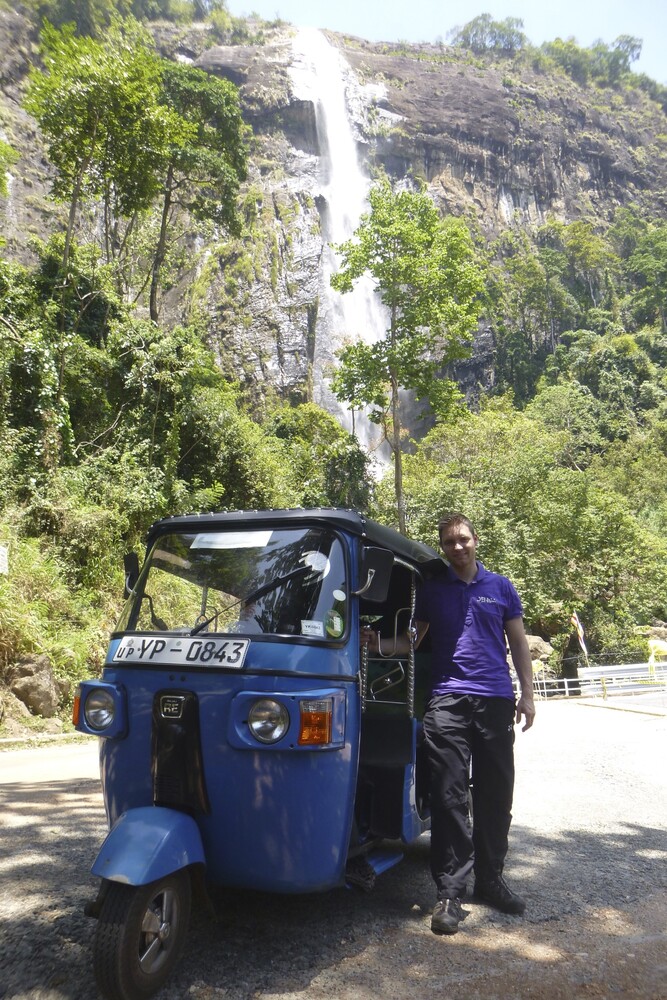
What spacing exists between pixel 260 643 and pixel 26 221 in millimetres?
43203

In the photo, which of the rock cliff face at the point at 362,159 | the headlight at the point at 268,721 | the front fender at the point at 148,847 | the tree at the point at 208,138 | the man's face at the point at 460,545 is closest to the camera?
the front fender at the point at 148,847

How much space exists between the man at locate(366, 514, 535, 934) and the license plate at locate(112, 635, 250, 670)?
879 millimetres

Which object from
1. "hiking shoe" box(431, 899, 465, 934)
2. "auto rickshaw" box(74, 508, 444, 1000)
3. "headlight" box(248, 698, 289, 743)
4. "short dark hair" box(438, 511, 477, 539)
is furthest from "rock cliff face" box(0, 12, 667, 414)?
"hiking shoe" box(431, 899, 465, 934)

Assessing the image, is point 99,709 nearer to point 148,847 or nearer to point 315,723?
point 148,847

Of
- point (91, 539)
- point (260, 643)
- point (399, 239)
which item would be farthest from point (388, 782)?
point (399, 239)

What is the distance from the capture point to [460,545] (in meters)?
4.15

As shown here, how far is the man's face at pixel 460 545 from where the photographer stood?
415 cm

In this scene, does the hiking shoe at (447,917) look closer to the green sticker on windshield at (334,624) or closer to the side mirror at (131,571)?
the green sticker on windshield at (334,624)

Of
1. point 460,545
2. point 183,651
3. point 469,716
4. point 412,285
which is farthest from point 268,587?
point 412,285

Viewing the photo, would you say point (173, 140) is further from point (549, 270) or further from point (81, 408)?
point (549, 270)

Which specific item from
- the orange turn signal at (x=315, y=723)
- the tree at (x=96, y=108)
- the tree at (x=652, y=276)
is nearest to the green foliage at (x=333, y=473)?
the tree at (x=96, y=108)

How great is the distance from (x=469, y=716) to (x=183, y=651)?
157 cm

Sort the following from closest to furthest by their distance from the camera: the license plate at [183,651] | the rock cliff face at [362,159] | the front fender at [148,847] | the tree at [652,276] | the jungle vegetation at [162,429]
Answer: the front fender at [148,847] → the license plate at [183,651] → the jungle vegetation at [162,429] → the rock cliff face at [362,159] → the tree at [652,276]

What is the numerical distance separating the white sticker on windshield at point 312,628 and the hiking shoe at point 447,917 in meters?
1.46
